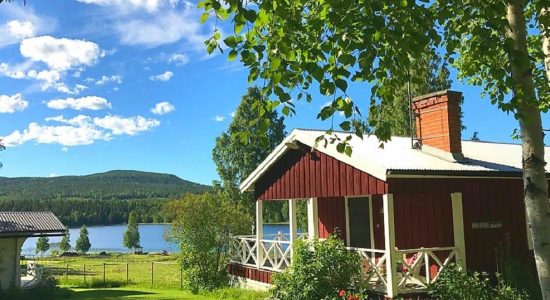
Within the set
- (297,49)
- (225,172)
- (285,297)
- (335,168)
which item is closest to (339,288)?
(285,297)

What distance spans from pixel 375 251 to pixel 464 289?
6.00ft

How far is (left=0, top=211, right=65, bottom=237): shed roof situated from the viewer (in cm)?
1939

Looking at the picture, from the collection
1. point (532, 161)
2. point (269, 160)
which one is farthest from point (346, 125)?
point (269, 160)

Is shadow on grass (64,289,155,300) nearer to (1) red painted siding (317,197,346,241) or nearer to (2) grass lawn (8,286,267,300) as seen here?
(2) grass lawn (8,286,267,300)

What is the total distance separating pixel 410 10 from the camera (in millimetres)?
4320

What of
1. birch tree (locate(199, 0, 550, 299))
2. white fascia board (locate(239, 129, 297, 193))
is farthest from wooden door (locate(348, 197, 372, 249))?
birch tree (locate(199, 0, 550, 299))

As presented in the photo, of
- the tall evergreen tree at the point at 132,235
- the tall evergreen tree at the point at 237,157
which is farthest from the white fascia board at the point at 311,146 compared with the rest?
the tall evergreen tree at the point at 132,235

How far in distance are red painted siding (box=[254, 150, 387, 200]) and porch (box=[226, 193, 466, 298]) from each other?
467mm

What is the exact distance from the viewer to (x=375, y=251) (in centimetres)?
1087

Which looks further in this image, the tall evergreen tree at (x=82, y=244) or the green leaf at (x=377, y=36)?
the tall evergreen tree at (x=82, y=244)

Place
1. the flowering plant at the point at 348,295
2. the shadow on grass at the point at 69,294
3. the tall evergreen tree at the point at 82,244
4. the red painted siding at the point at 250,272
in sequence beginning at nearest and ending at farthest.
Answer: the flowering plant at the point at 348,295 < the red painted siding at the point at 250,272 < the shadow on grass at the point at 69,294 < the tall evergreen tree at the point at 82,244

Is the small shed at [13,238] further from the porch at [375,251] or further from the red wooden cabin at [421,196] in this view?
the red wooden cabin at [421,196]

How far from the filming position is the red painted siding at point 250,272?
1577 cm

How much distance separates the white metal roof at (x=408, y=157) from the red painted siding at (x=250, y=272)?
293 cm
